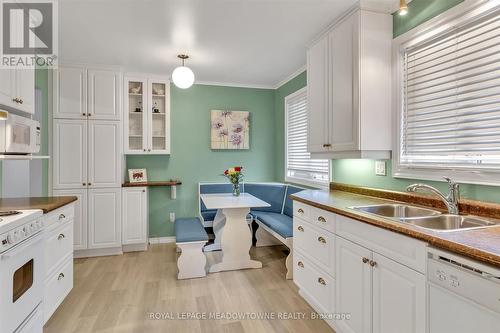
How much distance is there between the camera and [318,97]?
Answer: 270 centimetres

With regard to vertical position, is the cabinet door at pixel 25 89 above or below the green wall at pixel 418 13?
below

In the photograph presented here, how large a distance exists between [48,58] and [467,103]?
4256mm

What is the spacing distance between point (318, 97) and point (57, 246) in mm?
2667

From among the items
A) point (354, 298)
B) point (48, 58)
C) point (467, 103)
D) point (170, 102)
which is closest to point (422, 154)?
point (467, 103)

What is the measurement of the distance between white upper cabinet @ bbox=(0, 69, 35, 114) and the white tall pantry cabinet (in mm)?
1342

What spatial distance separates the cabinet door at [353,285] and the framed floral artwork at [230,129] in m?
2.86

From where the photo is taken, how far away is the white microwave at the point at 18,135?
186 centimetres

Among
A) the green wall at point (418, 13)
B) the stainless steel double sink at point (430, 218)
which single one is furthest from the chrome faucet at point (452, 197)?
the green wall at point (418, 13)

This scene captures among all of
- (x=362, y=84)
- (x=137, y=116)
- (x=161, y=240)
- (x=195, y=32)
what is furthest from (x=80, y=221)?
(x=362, y=84)

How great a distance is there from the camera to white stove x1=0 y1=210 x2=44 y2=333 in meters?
1.36

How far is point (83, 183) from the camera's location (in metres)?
3.52

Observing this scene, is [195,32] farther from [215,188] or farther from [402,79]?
[215,188]

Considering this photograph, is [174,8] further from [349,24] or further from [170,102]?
[170,102]

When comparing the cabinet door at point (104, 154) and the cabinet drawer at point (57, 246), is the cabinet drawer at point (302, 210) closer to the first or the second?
the cabinet drawer at point (57, 246)
